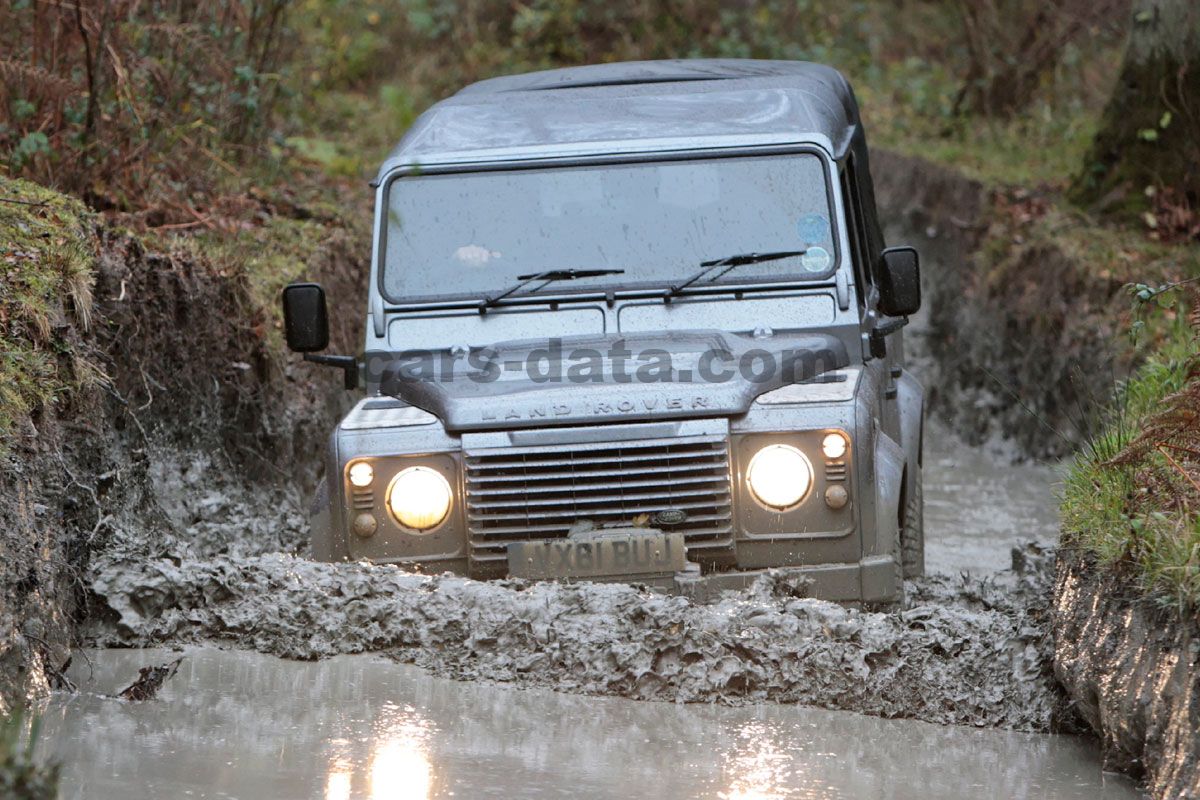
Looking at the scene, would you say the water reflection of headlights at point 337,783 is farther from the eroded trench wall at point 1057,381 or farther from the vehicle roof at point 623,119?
the vehicle roof at point 623,119

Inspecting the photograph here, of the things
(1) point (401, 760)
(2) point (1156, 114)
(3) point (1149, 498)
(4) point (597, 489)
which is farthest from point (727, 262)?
(2) point (1156, 114)

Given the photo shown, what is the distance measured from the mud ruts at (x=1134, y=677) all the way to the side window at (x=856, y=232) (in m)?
1.66

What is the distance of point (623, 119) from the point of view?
22.4ft

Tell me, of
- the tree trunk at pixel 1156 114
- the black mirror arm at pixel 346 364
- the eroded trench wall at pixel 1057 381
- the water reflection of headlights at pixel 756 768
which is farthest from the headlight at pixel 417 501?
the tree trunk at pixel 1156 114

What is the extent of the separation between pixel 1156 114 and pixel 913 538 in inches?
245

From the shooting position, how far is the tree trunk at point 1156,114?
38.7 feet

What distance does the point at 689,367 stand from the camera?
19.4 ft

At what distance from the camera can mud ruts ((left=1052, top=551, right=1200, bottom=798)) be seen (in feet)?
13.9

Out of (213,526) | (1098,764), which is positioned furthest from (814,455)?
(213,526)

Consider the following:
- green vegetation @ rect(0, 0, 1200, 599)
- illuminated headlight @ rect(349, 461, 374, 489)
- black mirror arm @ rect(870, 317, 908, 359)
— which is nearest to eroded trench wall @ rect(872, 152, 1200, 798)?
green vegetation @ rect(0, 0, 1200, 599)

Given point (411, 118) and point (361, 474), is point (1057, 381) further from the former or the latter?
point (411, 118)

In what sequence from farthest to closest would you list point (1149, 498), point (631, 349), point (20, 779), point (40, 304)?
point (40, 304)
point (631, 349)
point (1149, 498)
point (20, 779)

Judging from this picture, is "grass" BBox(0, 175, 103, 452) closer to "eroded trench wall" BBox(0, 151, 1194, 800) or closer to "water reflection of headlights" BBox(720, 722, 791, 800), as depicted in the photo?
"eroded trench wall" BBox(0, 151, 1194, 800)

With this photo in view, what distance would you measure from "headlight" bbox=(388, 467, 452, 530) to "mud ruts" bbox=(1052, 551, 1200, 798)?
201 cm
